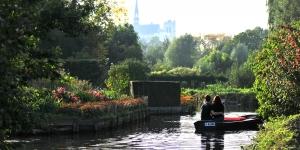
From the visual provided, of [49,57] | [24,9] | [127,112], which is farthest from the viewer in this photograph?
[127,112]

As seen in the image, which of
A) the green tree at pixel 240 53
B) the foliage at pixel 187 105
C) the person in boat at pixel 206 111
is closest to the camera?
the person in boat at pixel 206 111

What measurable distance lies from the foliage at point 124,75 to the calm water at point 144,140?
64.9 ft

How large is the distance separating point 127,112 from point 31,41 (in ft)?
92.3

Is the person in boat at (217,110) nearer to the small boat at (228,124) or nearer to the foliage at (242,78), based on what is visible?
the small boat at (228,124)

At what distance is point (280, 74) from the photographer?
23.7 metres

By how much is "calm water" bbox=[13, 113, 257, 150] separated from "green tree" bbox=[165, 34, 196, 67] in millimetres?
125901

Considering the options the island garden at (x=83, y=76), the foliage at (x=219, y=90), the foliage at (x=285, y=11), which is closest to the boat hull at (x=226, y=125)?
the island garden at (x=83, y=76)

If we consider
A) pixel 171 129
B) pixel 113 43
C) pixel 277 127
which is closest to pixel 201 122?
pixel 171 129

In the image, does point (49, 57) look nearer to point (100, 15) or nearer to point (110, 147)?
point (110, 147)

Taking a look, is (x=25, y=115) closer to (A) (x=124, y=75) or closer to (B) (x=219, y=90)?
(A) (x=124, y=75)

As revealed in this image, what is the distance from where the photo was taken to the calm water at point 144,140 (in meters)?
24.7

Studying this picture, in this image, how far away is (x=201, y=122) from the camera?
30.7 metres

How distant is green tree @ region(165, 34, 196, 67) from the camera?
523ft

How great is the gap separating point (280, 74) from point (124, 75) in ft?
109
